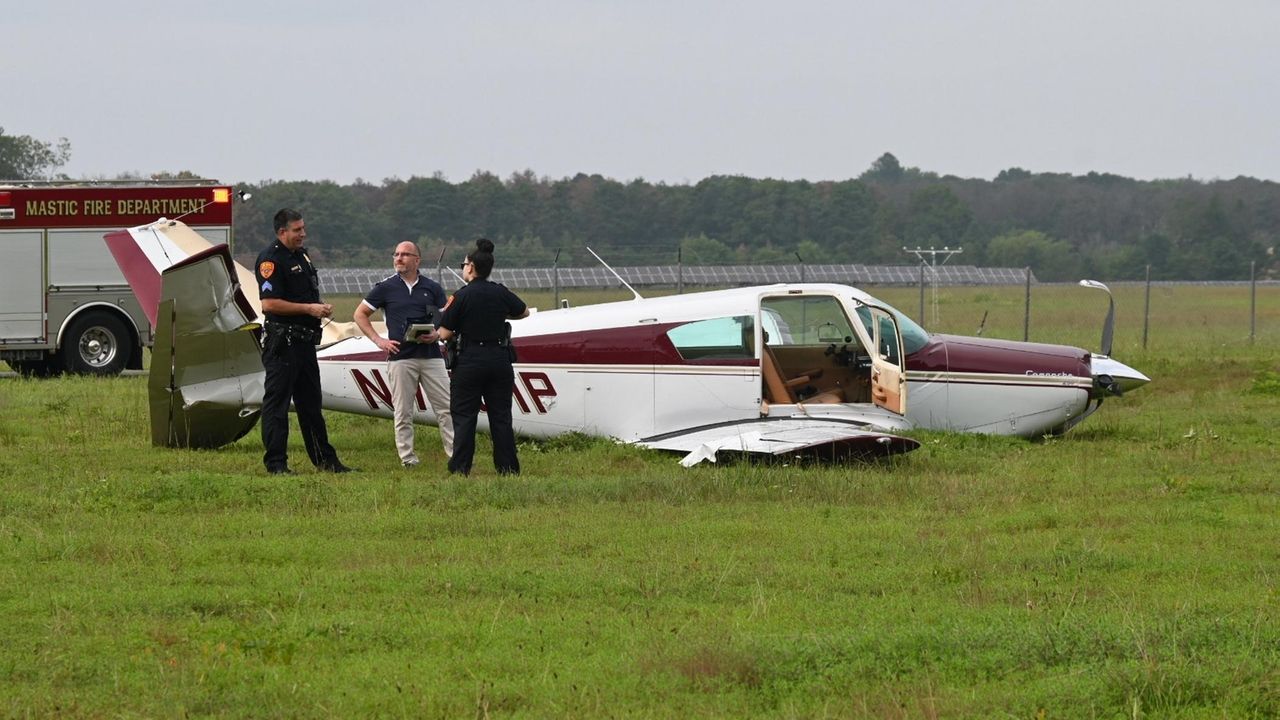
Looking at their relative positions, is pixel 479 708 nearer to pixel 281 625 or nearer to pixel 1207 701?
pixel 281 625

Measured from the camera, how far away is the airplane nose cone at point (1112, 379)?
46.4 ft

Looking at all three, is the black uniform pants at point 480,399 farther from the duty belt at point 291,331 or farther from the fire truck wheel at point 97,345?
the fire truck wheel at point 97,345

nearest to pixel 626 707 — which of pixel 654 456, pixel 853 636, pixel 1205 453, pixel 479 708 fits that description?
pixel 479 708

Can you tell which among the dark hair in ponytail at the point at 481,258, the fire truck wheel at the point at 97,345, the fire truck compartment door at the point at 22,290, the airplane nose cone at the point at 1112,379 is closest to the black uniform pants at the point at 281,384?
the dark hair in ponytail at the point at 481,258

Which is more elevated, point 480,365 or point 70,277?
point 70,277

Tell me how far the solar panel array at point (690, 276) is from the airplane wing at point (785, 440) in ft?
37.3

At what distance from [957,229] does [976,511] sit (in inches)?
2821

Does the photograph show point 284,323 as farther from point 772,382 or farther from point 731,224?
point 731,224

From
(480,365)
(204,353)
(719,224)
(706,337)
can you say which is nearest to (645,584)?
(480,365)

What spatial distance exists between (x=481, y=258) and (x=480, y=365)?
2.79 ft

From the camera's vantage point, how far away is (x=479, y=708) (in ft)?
18.6

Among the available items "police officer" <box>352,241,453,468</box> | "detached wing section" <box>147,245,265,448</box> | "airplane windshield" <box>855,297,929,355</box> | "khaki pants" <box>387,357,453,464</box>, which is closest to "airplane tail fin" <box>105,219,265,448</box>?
"detached wing section" <box>147,245,265,448</box>

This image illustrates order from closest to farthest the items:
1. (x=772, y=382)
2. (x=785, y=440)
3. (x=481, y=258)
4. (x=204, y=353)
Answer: (x=481, y=258) → (x=785, y=440) → (x=204, y=353) → (x=772, y=382)

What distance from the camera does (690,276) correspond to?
47062 mm
